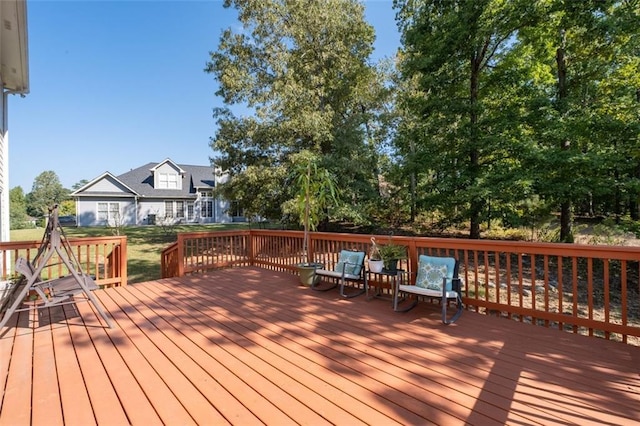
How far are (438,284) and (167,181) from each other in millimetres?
24990

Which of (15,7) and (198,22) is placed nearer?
(15,7)

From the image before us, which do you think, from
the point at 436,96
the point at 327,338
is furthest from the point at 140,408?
the point at 436,96

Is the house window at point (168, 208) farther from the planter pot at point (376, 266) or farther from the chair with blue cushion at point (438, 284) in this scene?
the chair with blue cushion at point (438, 284)

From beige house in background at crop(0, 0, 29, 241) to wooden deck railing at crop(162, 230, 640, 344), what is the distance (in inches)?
117

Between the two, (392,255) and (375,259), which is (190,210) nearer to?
(375,259)

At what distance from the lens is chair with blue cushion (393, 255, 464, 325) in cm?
339

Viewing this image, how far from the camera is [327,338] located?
2934mm

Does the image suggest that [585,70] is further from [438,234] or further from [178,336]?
[178,336]

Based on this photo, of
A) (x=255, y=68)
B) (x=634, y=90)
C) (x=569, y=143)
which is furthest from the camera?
(x=255, y=68)

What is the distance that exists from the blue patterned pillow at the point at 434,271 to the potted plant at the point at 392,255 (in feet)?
1.04

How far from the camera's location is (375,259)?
4414 millimetres

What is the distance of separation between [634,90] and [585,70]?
1.30 meters

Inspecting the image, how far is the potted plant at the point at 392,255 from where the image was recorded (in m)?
4.06

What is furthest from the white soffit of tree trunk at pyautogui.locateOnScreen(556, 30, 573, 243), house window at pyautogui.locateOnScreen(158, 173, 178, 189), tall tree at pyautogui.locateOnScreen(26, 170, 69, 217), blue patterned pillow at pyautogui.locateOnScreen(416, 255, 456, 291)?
tall tree at pyautogui.locateOnScreen(26, 170, 69, 217)
